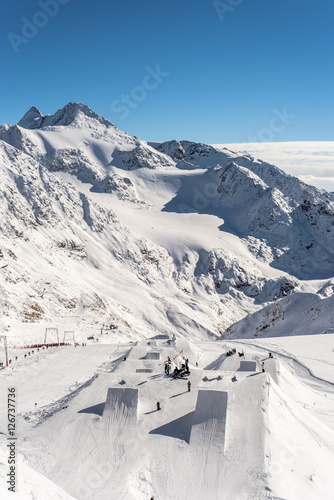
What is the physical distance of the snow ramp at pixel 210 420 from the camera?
19656mm

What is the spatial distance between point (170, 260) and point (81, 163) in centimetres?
7875

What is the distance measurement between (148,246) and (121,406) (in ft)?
405

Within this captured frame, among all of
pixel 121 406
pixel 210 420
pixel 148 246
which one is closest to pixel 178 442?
pixel 210 420

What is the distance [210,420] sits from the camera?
20328mm

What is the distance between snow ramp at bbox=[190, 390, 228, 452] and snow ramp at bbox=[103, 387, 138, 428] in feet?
11.1

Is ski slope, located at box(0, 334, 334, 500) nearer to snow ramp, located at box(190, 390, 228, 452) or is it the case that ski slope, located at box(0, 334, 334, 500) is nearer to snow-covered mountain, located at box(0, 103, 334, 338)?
snow ramp, located at box(190, 390, 228, 452)

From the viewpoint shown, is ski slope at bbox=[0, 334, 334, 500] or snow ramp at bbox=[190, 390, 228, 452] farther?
snow ramp at bbox=[190, 390, 228, 452]

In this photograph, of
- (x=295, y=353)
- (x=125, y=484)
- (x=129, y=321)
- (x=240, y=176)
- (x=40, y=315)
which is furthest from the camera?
(x=240, y=176)

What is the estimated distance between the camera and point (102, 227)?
140m

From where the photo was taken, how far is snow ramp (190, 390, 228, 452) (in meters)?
19.7

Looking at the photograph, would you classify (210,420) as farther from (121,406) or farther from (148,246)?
(148,246)

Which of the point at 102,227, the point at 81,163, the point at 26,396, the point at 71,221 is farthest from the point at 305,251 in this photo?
the point at 26,396

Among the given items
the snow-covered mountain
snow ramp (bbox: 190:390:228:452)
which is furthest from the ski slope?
the snow-covered mountain

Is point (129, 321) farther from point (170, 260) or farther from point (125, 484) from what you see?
point (125, 484)
